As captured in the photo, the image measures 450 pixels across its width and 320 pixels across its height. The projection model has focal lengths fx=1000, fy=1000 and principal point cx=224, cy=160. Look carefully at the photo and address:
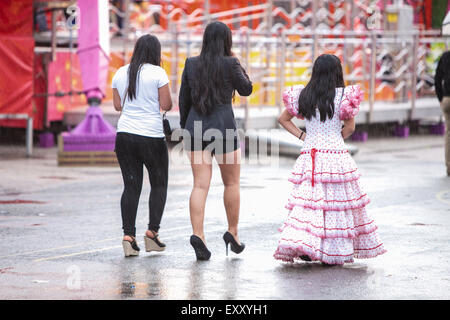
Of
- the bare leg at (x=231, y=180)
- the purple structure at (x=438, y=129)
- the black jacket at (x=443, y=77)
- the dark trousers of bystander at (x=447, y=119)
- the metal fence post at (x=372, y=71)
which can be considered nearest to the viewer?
the bare leg at (x=231, y=180)

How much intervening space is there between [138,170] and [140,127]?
0.38 m

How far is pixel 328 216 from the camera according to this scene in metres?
7.68

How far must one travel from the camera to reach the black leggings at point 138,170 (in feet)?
26.7

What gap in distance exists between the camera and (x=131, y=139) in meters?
8.12

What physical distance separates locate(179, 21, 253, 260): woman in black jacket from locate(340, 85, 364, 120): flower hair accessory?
747 mm

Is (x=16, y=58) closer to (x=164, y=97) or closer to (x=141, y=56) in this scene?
(x=141, y=56)

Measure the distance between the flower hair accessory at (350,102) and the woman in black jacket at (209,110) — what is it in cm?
75

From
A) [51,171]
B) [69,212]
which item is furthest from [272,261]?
[51,171]

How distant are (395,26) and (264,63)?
451cm

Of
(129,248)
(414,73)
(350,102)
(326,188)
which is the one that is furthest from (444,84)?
(414,73)

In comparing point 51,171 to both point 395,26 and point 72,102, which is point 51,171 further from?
point 395,26

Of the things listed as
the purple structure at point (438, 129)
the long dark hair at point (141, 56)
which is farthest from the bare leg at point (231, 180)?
the purple structure at point (438, 129)

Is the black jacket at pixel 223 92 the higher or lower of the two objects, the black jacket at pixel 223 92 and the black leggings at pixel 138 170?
the higher

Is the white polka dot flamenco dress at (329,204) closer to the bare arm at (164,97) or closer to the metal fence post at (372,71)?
the bare arm at (164,97)
